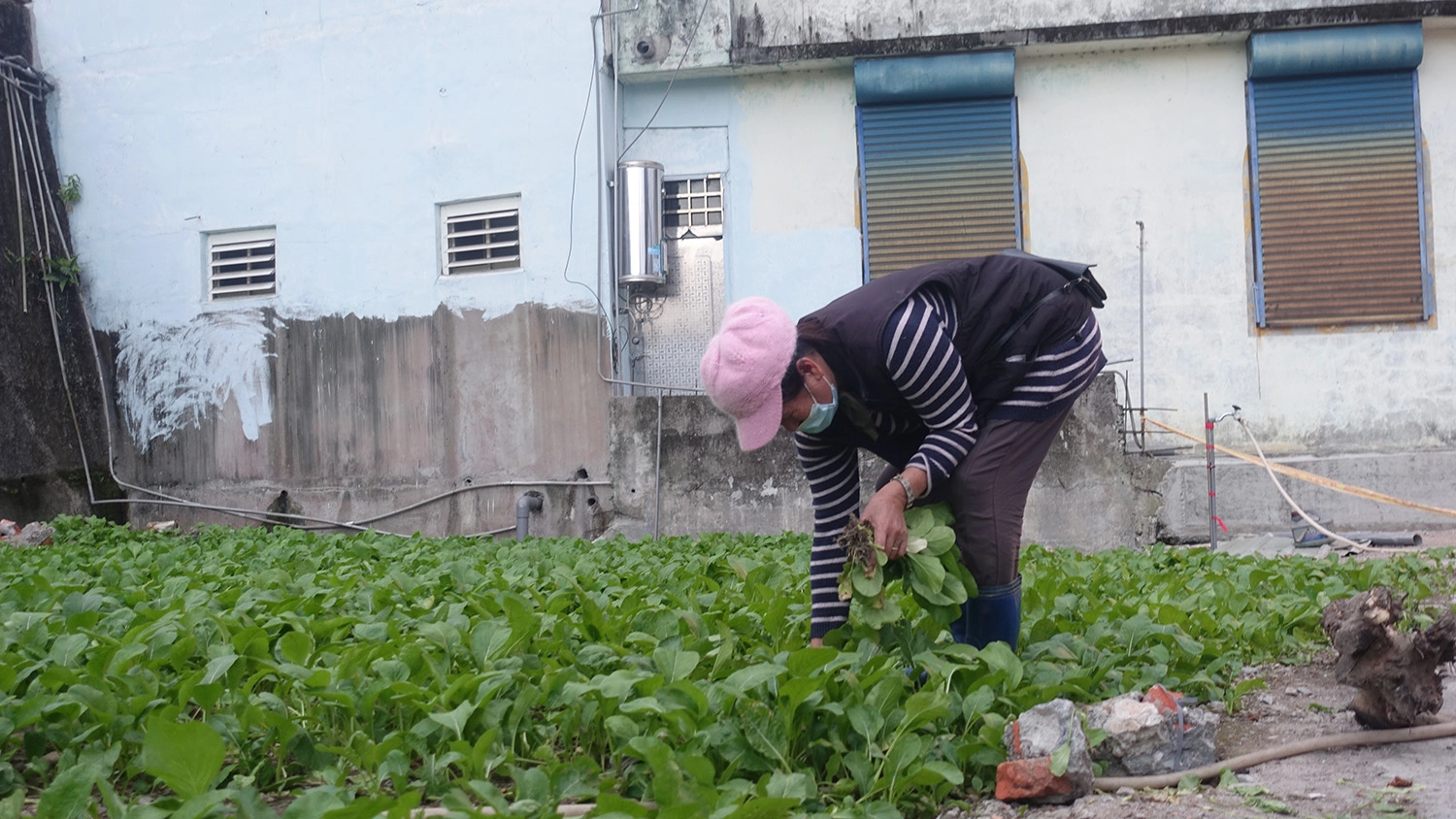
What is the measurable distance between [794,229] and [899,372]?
8249 millimetres

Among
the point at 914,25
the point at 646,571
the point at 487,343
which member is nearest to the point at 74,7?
the point at 487,343

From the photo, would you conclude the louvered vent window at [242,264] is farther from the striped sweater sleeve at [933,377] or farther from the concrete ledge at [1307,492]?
the striped sweater sleeve at [933,377]

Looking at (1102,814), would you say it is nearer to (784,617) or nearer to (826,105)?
(784,617)

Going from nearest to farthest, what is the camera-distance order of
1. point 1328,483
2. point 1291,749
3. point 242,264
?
point 1291,749
point 1328,483
point 242,264

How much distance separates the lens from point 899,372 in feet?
9.81

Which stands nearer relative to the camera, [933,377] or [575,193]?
[933,377]

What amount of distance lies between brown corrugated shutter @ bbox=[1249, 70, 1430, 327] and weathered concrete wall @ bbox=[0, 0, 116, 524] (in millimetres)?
12179

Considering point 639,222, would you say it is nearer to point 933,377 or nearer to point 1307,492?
point 1307,492

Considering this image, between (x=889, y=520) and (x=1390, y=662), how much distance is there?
1.35m

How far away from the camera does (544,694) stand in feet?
9.06

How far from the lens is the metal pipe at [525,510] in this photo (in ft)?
35.1

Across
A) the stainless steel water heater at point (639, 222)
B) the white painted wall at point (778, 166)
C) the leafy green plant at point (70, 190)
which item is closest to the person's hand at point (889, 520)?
the stainless steel water heater at point (639, 222)

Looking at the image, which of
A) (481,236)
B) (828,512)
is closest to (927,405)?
(828,512)

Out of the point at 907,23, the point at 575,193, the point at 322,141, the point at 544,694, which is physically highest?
the point at 907,23
